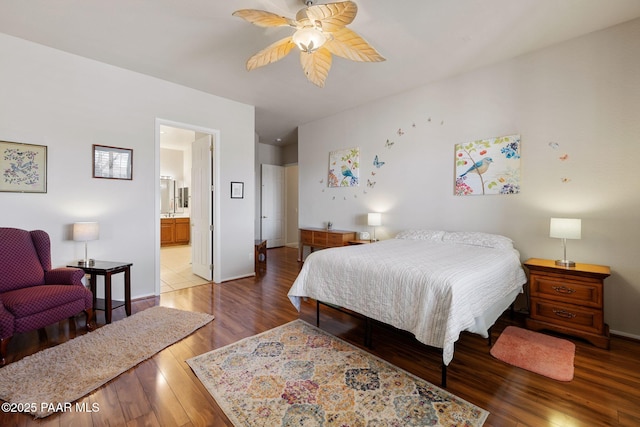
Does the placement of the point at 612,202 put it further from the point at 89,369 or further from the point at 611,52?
the point at 89,369

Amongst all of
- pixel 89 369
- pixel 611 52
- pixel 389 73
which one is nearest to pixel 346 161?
pixel 389 73

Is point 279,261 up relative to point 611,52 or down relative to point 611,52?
down

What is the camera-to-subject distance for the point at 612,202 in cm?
270

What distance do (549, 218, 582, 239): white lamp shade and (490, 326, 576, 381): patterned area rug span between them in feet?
3.21

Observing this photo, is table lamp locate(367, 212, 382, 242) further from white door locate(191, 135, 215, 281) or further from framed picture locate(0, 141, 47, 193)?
framed picture locate(0, 141, 47, 193)

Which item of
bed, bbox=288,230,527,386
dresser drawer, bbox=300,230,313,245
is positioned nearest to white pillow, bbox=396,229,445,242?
bed, bbox=288,230,527,386

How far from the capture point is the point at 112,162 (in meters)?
3.45

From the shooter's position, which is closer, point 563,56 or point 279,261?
point 563,56

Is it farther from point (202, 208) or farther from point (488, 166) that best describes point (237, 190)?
point (488, 166)

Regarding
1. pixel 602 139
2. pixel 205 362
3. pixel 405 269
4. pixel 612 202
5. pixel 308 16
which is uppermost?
pixel 308 16

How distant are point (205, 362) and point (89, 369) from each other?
2.67ft

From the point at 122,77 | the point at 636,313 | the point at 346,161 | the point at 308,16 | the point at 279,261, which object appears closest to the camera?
the point at 308,16

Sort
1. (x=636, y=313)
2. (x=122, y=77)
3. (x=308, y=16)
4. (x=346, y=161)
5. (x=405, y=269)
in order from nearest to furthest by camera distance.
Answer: (x=308, y=16) → (x=405, y=269) → (x=636, y=313) → (x=122, y=77) → (x=346, y=161)

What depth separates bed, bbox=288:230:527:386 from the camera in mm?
1853
